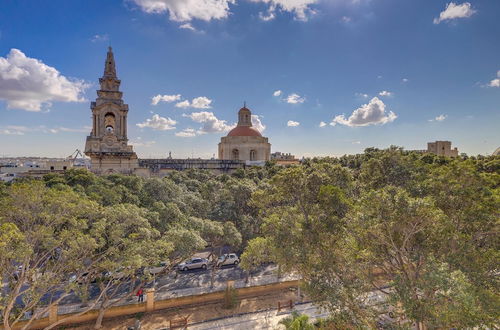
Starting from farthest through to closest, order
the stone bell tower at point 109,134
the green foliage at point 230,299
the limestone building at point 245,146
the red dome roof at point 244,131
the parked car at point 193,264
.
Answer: the red dome roof at point 244,131, the limestone building at point 245,146, the stone bell tower at point 109,134, the parked car at point 193,264, the green foliage at point 230,299

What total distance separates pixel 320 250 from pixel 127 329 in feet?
36.0

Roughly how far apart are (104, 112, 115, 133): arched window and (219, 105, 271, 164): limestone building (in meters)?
26.3

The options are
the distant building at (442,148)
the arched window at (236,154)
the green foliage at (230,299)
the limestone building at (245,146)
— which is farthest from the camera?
the distant building at (442,148)

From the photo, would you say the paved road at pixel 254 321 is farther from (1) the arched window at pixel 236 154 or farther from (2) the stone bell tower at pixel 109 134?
(1) the arched window at pixel 236 154

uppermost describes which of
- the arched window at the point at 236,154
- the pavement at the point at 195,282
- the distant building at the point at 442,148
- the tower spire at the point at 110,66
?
the tower spire at the point at 110,66

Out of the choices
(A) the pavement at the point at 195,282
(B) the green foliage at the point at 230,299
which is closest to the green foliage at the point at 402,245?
(B) the green foliage at the point at 230,299

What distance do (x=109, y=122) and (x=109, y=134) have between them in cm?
423

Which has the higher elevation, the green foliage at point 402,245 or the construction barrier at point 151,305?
the green foliage at point 402,245

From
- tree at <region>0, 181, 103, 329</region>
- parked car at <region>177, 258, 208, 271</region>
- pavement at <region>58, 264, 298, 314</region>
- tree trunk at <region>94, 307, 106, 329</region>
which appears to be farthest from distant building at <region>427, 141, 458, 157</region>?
tree at <region>0, 181, 103, 329</region>

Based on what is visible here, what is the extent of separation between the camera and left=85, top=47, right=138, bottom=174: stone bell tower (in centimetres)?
3872

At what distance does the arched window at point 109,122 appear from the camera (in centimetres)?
4121

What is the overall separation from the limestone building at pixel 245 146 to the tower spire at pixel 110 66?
2836cm

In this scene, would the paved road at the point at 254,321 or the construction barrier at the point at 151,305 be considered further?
the paved road at the point at 254,321

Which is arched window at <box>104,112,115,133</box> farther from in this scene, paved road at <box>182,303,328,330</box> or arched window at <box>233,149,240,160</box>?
paved road at <box>182,303,328,330</box>
